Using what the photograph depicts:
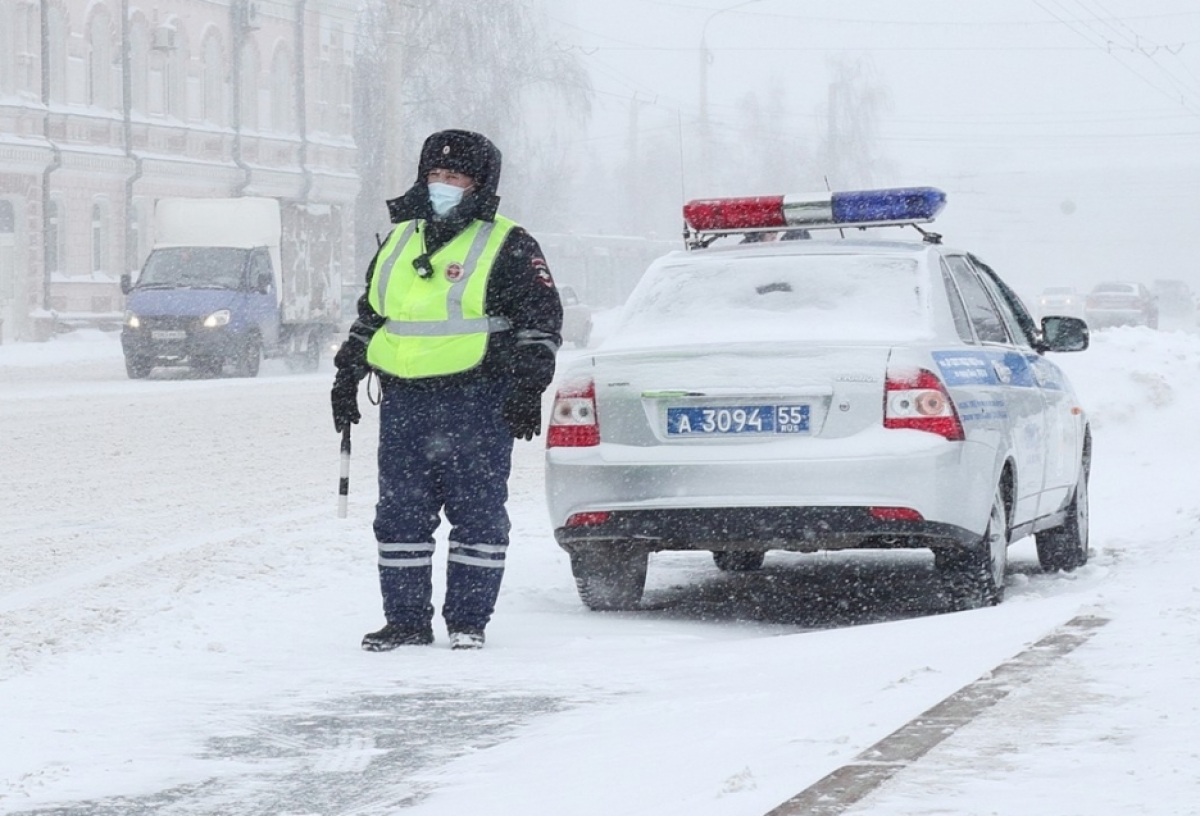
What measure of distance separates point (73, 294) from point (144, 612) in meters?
39.0

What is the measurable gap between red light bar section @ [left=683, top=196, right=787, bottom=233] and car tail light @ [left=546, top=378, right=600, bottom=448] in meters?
1.48

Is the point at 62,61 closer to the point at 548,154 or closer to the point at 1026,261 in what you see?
the point at 548,154

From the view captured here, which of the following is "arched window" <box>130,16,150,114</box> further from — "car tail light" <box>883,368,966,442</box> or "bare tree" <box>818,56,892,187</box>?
"car tail light" <box>883,368,966,442</box>

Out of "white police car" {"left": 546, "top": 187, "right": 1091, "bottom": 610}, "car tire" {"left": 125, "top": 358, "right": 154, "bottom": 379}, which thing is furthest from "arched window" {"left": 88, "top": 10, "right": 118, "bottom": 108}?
"white police car" {"left": 546, "top": 187, "right": 1091, "bottom": 610}

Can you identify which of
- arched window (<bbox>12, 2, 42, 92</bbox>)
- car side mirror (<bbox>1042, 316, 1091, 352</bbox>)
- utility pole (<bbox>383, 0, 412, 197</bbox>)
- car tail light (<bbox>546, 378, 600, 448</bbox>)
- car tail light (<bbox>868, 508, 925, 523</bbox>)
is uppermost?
arched window (<bbox>12, 2, 42, 92</bbox>)

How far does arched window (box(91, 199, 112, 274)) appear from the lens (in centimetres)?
4700

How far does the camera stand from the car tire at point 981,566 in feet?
25.2

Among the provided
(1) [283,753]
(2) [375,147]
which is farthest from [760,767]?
(2) [375,147]

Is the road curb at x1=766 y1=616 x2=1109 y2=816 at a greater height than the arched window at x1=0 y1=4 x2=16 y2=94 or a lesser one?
lesser

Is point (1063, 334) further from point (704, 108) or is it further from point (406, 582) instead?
point (704, 108)

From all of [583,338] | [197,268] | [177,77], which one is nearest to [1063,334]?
[197,268]

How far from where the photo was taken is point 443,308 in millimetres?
6836

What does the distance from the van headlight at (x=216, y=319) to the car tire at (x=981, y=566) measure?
2235 cm

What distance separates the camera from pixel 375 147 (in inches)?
2341
